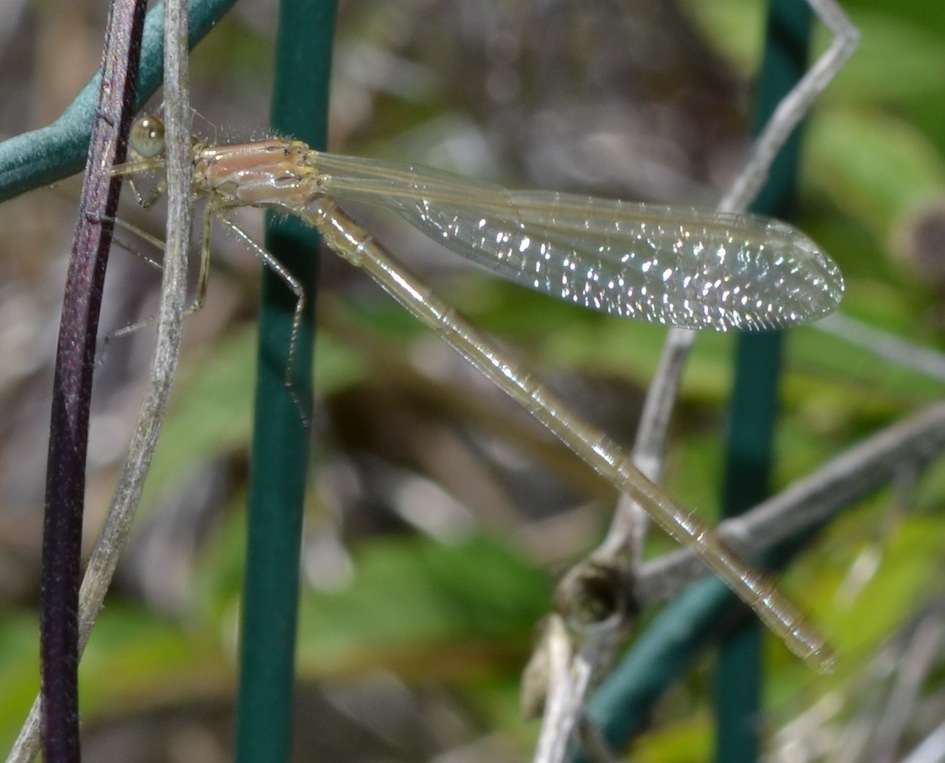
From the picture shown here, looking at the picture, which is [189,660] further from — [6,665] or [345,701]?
[345,701]

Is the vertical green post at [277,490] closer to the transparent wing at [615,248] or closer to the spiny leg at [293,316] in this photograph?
the spiny leg at [293,316]

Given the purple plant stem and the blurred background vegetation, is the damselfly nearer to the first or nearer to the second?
the blurred background vegetation

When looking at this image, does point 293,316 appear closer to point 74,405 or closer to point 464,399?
point 74,405

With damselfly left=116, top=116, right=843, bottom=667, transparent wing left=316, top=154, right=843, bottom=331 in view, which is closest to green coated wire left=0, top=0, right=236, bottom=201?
damselfly left=116, top=116, right=843, bottom=667

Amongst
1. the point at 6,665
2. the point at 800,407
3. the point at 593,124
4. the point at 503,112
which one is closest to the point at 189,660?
the point at 6,665

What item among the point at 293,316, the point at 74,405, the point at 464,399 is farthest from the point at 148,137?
the point at 464,399

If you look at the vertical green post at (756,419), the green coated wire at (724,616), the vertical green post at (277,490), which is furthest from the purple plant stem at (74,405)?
the vertical green post at (756,419)
